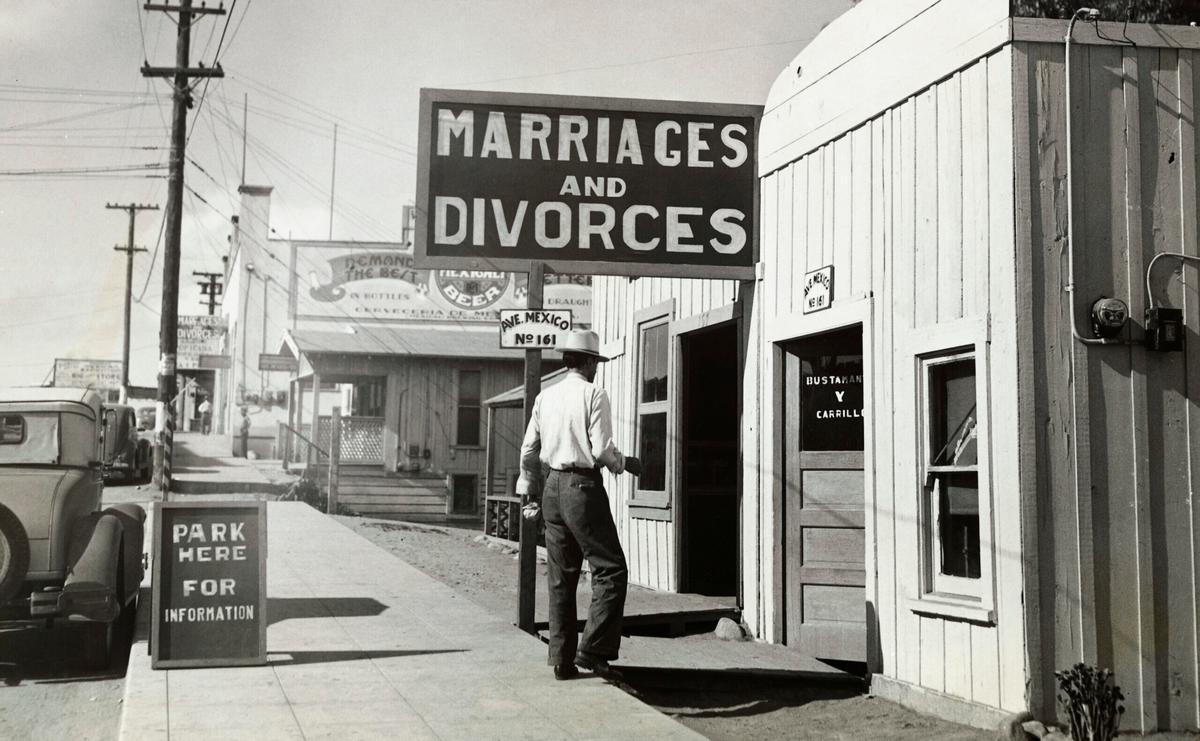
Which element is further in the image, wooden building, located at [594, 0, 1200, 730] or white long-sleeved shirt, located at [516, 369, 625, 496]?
white long-sleeved shirt, located at [516, 369, 625, 496]

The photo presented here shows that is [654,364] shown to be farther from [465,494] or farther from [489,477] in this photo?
[465,494]

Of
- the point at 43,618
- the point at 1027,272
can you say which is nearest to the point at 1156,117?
the point at 1027,272

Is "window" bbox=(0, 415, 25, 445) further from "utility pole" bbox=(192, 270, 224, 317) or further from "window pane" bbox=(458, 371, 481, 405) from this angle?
"utility pole" bbox=(192, 270, 224, 317)

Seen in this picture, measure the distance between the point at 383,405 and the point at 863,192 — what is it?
21137 mm

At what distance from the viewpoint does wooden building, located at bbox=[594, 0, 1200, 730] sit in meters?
5.88

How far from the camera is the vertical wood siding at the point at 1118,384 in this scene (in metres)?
5.84

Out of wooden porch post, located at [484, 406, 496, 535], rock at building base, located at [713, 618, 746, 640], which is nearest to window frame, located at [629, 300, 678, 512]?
rock at building base, located at [713, 618, 746, 640]

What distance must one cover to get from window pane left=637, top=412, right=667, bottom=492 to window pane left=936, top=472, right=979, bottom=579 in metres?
4.83

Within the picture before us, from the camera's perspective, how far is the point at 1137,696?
5781mm

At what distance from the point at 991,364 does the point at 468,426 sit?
21.9 meters

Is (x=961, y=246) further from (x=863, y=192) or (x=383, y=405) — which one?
(x=383, y=405)

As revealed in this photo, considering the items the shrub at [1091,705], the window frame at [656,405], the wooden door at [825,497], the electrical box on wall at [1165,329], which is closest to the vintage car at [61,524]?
the window frame at [656,405]

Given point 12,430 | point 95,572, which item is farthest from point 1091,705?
point 12,430

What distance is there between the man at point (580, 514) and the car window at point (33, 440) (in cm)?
437
